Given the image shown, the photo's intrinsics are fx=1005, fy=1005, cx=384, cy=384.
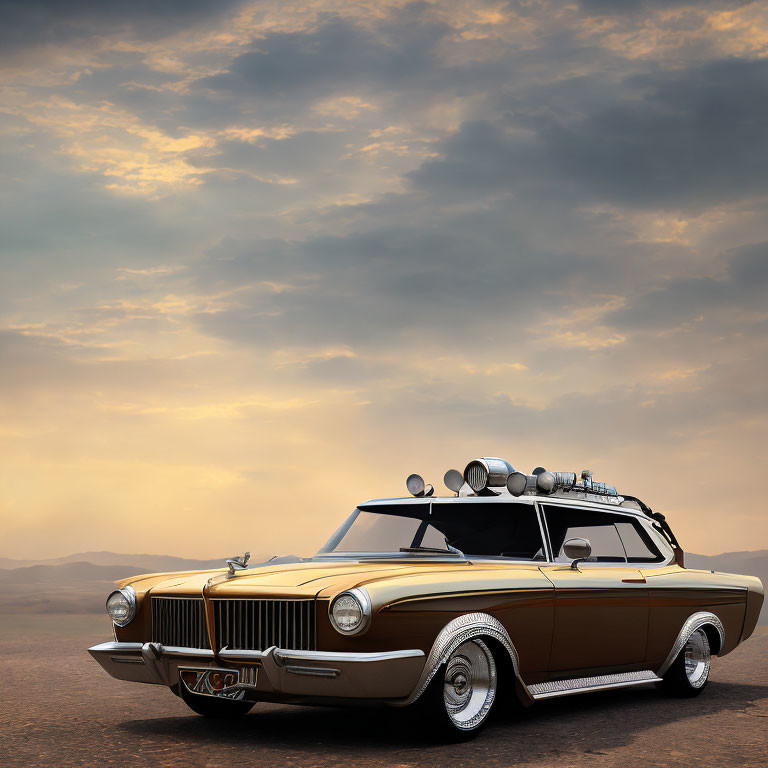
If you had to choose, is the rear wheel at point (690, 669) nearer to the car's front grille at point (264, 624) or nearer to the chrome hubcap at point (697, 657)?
the chrome hubcap at point (697, 657)

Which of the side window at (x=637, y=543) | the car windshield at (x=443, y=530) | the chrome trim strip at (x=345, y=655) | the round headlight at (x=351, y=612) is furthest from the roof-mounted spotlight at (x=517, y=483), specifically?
the round headlight at (x=351, y=612)

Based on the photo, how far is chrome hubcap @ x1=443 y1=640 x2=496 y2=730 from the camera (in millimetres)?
6797

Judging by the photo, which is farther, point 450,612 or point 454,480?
point 454,480

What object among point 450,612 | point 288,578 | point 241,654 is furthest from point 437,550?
point 241,654

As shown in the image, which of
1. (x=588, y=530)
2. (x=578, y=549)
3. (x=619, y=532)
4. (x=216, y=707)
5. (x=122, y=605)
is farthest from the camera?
(x=619, y=532)

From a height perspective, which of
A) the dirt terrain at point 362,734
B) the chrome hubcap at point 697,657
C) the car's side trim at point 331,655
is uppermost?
the car's side trim at point 331,655

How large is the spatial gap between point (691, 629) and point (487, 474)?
98.3 inches

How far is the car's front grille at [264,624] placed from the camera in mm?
6516

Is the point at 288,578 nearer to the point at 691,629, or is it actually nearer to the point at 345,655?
the point at 345,655

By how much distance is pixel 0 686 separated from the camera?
10.9m

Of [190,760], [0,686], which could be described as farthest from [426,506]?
[0,686]

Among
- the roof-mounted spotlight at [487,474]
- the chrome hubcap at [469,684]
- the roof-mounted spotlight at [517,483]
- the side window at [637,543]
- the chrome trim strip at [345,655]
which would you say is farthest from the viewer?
the side window at [637,543]

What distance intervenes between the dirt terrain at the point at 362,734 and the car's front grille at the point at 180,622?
67 cm

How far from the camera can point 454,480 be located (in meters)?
9.48
